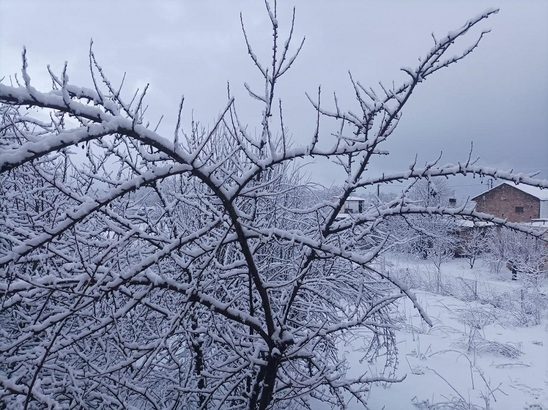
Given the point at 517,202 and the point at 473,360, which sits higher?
the point at 517,202

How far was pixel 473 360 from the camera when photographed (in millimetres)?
8367

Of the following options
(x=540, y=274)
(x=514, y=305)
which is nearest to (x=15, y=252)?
(x=514, y=305)

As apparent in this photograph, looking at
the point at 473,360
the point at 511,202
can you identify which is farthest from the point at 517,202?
the point at 473,360

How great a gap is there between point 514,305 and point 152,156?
14455mm

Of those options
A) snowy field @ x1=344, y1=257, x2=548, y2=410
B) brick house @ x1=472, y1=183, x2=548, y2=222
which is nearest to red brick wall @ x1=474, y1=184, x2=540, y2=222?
brick house @ x1=472, y1=183, x2=548, y2=222

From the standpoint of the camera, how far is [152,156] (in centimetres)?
168

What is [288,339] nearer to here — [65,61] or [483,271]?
[65,61]

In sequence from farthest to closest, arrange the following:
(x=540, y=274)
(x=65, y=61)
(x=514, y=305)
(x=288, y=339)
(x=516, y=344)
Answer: (x=540, y=274)
(x=514, y=305)
(x=516, y=344)
(x=288, y=339)
(x=65, y=61)

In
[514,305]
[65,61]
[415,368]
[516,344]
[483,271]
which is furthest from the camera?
[483,271]

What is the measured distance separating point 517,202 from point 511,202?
451 millimetres

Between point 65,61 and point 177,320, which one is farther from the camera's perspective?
point 177,320

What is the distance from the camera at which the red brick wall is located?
97.1 feet

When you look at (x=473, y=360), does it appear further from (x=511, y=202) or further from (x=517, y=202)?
(x=511, y=202)

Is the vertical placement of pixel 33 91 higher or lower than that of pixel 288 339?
higher
